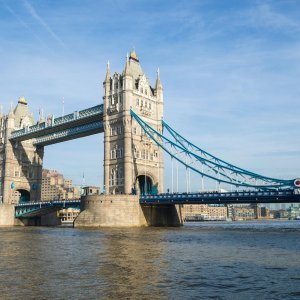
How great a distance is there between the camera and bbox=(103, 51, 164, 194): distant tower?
83625 mm

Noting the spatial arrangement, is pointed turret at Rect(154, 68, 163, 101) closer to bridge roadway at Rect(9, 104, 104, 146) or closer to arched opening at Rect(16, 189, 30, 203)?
bridge roadway at Rect(9, 104, 104, 146)

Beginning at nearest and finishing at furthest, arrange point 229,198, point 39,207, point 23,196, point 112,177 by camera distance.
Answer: point 229,198 → point 112,177 → point 39,207 → point 23,196

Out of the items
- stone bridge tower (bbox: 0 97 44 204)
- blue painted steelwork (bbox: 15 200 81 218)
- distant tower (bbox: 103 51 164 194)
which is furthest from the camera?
stone bridge tower (bbox: 0 97 44 204)

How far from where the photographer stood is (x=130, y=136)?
274 ft

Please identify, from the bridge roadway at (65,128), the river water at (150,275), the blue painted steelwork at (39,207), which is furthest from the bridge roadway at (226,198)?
the river water at (150,275)

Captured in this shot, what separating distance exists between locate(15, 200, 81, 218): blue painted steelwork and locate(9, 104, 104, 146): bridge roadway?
16.2 metres

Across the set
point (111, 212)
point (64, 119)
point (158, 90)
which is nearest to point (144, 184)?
point (111, 212)

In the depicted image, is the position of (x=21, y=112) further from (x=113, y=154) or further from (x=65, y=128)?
(x=113, y=154)

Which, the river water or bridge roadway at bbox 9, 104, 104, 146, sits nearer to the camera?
the river water

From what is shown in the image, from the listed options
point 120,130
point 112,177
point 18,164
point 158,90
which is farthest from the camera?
point 18,164

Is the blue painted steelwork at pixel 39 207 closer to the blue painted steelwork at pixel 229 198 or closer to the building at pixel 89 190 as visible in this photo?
the building at pixel 89 190

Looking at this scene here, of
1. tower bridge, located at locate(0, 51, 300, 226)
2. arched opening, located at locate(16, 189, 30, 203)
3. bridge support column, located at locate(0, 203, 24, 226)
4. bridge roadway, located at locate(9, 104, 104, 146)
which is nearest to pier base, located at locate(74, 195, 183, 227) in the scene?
tower bridge, located at locate(0, 51, 300, 226)

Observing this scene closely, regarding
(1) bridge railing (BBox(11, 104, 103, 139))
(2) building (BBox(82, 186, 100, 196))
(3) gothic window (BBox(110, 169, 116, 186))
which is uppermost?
(1) bridge railing (BBox(11, 104, 103, 139))

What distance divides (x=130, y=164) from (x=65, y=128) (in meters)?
24.7
